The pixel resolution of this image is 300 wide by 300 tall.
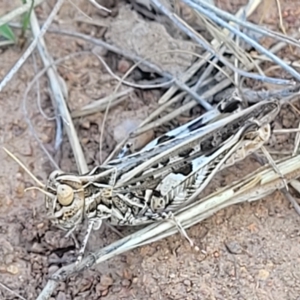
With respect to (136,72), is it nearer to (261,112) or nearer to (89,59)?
(89,59)

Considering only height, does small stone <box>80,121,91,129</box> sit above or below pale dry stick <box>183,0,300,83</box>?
below

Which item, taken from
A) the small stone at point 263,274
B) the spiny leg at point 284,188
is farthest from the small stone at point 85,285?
the spiny leg at point 284,188

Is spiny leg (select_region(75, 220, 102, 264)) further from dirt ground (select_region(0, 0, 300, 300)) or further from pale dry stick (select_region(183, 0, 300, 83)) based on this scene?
pale dry stick (select_region(183, 0, 300, 83))

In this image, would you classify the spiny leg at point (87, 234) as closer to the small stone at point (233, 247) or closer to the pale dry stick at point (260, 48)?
the small stone at point (233, 247)

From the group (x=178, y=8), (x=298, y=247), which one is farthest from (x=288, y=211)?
(x=178, y=8)

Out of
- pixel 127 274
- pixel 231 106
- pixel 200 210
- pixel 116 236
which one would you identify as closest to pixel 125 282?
pixel 127 274

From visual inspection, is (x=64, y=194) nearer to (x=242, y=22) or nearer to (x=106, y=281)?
(x=106, y=281)

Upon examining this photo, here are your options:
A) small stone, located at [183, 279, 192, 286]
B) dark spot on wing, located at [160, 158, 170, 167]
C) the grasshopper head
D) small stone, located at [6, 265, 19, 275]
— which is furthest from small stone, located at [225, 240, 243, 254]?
small stone, located at [6, 265, 19, 275]
